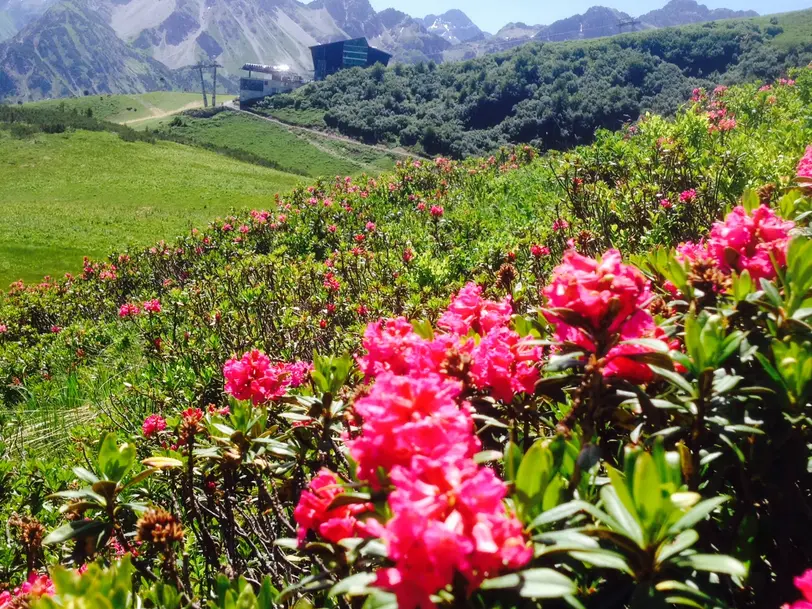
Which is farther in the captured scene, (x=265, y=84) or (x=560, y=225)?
(x=265, y=84)

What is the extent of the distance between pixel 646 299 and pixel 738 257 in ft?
1.98

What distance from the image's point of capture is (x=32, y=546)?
1.83 metres

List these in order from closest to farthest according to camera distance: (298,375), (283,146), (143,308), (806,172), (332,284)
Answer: (298,375), (806,172), (332,284), (143,308), (283,146)

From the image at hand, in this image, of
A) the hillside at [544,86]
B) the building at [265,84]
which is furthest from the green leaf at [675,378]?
the building at [265,84]

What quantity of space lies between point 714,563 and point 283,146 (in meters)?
65.1

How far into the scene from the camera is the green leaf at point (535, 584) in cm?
87

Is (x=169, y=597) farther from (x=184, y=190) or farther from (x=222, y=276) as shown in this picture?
(x=184, y=190)

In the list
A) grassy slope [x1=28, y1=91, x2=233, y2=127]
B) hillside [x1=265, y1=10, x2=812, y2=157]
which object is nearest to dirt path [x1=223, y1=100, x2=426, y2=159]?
hillside [x1=265, y1=10, x2=812, y2=157]

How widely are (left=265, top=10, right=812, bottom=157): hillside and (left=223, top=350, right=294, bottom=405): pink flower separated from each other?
2284 inches

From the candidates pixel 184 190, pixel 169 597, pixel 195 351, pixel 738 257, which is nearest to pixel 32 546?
pixel 169 597

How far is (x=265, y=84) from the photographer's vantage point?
8788cm

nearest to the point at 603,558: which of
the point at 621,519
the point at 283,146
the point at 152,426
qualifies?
the point at 621,519

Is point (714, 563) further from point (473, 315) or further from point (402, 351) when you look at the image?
point (473, 315)

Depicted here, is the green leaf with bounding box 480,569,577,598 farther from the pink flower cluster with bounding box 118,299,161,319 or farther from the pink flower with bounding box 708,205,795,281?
the pink flower cluster with bounding box 118,299,161,319
